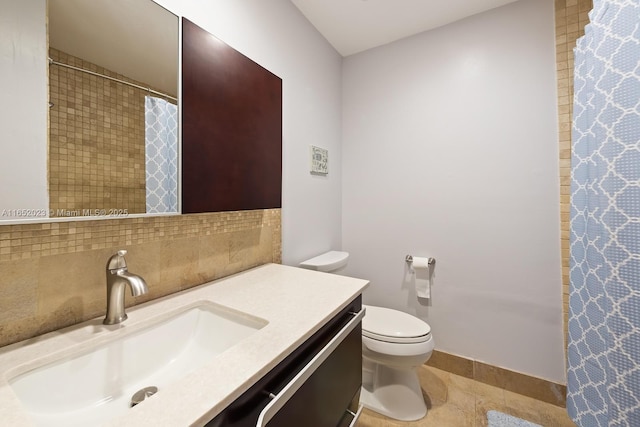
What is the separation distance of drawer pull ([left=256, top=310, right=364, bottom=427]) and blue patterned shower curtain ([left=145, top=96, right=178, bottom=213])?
0.64 meters

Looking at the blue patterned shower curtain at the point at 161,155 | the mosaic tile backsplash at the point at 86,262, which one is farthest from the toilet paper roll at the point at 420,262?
the blue patterned shower curtain at the point at 161,155

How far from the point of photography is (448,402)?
151 centimetres

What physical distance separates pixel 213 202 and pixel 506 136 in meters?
1.75

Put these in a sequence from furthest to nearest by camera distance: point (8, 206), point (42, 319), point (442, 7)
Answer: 1. point (442, 7)
2. point (42, 319)
3. point (8, 206)

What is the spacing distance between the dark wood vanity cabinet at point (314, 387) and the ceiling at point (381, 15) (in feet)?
5.69

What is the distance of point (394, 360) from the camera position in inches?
53.1

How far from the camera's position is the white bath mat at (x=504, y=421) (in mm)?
1350

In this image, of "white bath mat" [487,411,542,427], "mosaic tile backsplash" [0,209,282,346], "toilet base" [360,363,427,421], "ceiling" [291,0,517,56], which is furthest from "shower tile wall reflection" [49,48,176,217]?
"white bath mat" [487,411,542,427]

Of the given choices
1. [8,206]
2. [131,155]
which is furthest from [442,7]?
[8,206]

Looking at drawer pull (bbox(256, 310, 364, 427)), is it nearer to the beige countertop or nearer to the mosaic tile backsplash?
the beige countertop

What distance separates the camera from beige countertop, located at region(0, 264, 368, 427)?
17.0 inches

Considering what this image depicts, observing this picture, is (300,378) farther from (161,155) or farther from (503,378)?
(503,378)

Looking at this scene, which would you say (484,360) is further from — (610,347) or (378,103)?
(378,103)

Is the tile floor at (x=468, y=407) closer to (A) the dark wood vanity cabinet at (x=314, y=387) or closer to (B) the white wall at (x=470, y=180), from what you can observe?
(B) the white wall at (x=470, y=180)
